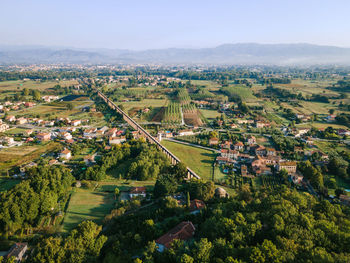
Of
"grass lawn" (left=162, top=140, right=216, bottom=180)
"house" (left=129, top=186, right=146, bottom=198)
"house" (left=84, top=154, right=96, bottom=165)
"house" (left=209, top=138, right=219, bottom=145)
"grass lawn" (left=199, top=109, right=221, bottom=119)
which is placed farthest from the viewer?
"grass lawn" (left=199, top=109, right=221, bottom=119)

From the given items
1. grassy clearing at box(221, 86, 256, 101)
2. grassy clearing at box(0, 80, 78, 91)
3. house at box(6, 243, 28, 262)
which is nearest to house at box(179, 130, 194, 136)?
house at box(6, 243, 28, 262)

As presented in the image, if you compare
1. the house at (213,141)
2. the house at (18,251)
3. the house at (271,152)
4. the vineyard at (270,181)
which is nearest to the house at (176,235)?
the house at (18,251)

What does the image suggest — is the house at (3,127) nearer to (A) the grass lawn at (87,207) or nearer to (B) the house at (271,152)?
(A) the grass lawn at (87,207)

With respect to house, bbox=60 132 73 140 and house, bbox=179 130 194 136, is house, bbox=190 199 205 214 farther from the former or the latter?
house, bbox=60 132 73 140

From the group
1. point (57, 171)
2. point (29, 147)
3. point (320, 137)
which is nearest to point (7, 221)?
point (57, 171)

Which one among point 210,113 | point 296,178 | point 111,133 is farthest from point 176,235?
point 210,113

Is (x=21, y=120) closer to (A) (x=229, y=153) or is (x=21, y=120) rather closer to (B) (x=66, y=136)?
(B) (x=66, y=136)

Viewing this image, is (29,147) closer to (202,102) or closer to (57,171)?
(57,171)
